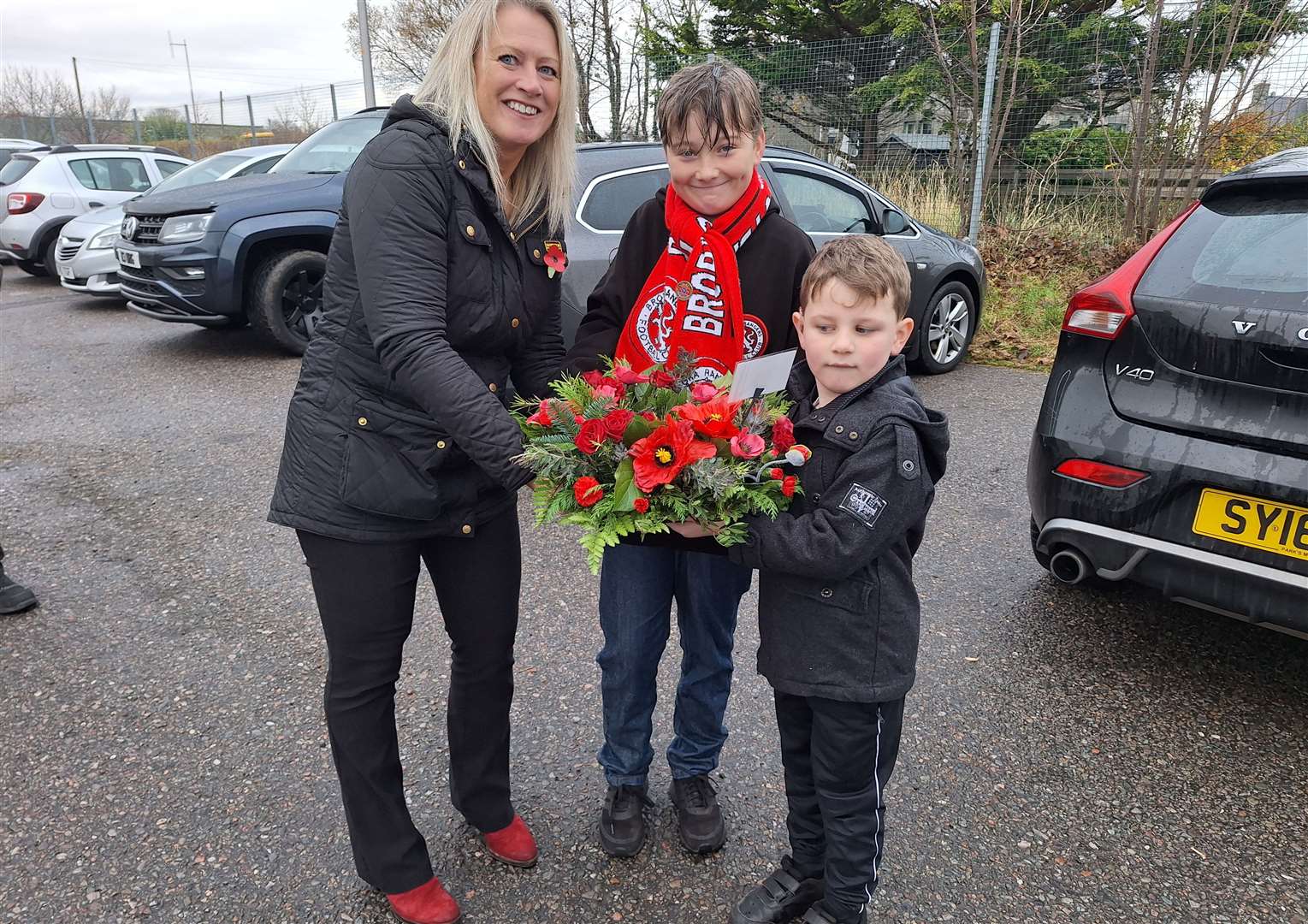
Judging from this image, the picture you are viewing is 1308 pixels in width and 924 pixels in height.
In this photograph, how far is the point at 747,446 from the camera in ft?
5.26

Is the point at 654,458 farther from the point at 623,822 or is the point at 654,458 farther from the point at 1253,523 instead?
the point at 1253,523

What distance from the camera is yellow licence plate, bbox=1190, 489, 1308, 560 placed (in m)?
2.42

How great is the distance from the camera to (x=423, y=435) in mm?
1766

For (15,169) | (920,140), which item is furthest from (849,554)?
(15,169)

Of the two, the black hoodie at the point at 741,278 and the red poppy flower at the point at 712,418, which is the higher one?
the black hoodie at the point at 741,278

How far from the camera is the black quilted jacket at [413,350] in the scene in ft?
5.32

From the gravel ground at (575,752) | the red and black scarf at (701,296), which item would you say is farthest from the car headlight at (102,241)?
the red and black scarf at (701,296)

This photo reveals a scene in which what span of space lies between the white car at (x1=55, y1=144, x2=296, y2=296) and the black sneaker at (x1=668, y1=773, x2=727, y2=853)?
27.2 feet

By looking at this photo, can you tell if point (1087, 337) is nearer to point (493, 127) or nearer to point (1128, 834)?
point (1128, 834)

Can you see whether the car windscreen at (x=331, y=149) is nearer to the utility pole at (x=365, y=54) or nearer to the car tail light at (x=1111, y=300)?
the car tail light at (x=1111, y=300)

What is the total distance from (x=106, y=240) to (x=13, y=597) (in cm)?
746

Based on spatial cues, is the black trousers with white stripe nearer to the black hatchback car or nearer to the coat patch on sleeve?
the coat patch on sleeve

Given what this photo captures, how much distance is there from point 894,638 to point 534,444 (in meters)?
0.84

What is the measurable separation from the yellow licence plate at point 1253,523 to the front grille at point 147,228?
24.5ft
